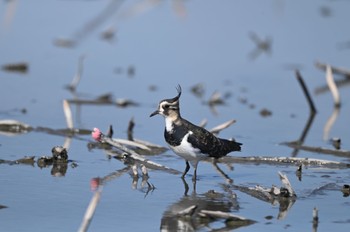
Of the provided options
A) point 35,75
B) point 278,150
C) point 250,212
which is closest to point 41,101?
point 35,75

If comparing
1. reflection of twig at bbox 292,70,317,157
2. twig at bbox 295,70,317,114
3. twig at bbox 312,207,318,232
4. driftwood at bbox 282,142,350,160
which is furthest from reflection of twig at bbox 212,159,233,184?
twig at bbox 295,70,317,114

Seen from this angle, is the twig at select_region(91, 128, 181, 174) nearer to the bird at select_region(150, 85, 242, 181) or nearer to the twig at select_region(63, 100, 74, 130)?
the bird at select_region(150, 85, 242, 181)

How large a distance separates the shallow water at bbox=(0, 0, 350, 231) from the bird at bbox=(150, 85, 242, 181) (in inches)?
10.3

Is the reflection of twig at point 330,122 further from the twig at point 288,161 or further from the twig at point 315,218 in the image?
the twig at point 315,218

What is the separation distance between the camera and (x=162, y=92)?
13336 millimetres

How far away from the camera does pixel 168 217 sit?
7934 mm

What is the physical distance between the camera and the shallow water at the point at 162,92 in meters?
8.29

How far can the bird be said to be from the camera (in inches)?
370

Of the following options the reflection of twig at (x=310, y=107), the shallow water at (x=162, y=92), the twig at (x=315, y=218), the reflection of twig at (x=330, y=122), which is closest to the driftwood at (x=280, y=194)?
the shallow water at (x=162, y=92)

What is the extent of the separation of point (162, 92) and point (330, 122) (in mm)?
2459

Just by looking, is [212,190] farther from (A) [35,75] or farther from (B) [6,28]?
(B) [6,28]

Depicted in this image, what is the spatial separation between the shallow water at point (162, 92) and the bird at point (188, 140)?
0.26m

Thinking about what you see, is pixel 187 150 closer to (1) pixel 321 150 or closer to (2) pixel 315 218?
(2) pixel 315 218

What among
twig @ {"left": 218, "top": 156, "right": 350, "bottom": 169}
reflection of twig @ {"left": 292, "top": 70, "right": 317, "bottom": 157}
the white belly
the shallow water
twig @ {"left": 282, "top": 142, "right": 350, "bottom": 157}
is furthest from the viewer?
reflection of twig @ {"left": 292, "top": 70, "right": 317, "bottom": 157}
